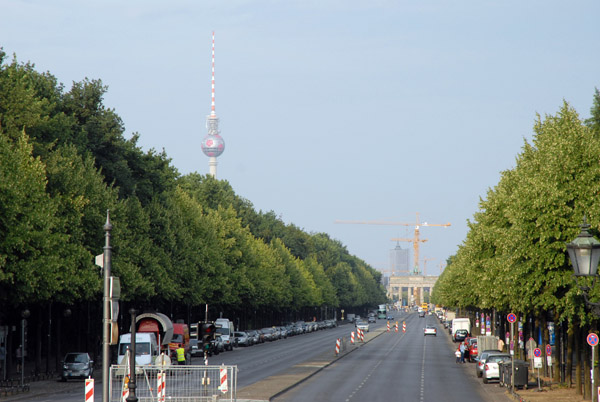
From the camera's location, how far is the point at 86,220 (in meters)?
59.3

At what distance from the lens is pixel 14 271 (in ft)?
160

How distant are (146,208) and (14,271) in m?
27.1

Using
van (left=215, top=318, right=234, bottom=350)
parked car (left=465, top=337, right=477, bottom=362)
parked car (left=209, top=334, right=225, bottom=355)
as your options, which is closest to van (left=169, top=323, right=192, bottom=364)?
parked car (left=209, top=334, right=225, bottom=355)

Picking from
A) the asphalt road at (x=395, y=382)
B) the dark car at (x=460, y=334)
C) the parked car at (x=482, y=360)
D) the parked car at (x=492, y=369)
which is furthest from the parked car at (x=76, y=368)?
the dark car at (x=460, y=334)

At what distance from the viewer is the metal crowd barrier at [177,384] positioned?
3400 centimetres

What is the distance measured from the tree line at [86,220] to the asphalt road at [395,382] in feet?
49.2

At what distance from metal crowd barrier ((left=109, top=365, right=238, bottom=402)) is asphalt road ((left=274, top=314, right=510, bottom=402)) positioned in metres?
6.09

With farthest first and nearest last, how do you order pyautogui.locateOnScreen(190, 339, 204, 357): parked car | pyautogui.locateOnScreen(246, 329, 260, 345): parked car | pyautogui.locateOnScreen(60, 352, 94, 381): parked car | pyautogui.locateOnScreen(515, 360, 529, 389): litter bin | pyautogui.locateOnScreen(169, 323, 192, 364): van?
pyautogui.locateOnScreen(246, 329, 260, 345): parked car → pyautogui.locateOnScreen(190, 339, 204, 357): parked car → pyautogui.locateOnScreen(169, 323, 192, 364): van → pyautogui.locateOnScreen(60, 352, 94, 381): parked car → pyautogui.locateOnScreen(515, 360, 529, 389): litter bin

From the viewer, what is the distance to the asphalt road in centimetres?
4262

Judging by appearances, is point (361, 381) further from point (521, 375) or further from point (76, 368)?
point (76, 368)

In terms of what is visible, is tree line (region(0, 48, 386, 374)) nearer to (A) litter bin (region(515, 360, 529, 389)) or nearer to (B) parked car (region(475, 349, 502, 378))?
(B) parked car (region(475, 349, 502, 378))

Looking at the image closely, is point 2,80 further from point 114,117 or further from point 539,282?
point 539,282

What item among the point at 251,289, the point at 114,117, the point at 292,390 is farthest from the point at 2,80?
the point at 251,289

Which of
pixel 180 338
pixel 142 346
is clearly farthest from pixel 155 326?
pixel 180 338
